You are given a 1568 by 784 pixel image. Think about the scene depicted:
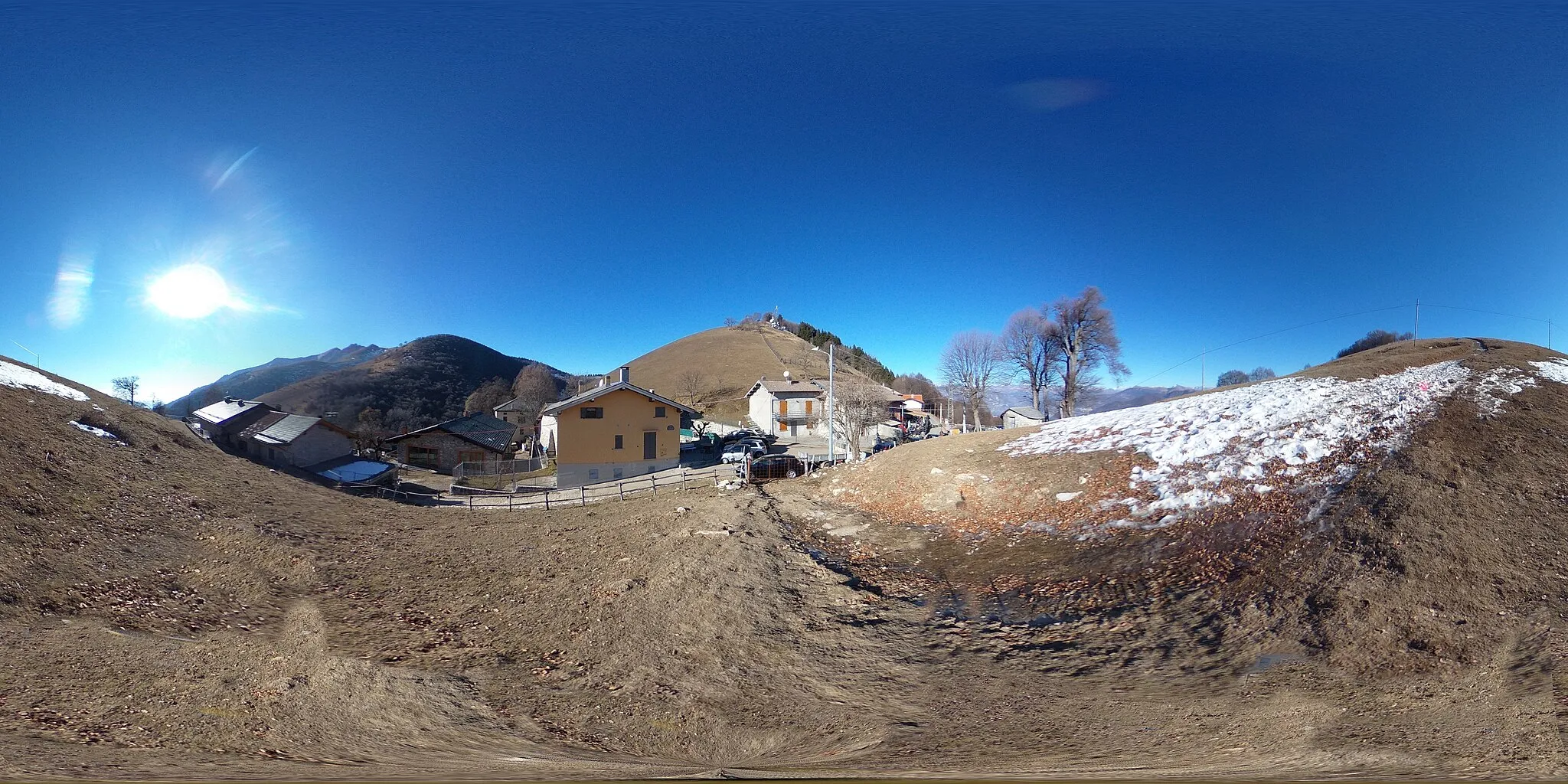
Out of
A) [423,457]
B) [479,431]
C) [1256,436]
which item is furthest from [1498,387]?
[479,431]

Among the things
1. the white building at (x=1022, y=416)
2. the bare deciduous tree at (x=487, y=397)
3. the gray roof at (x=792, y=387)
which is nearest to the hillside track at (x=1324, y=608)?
the white building at (x=1022, y=416)

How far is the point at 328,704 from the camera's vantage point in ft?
14.5

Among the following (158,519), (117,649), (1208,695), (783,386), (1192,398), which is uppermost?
(783,386)

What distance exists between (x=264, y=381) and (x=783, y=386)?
194 ft

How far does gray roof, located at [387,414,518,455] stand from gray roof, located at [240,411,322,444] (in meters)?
5.94

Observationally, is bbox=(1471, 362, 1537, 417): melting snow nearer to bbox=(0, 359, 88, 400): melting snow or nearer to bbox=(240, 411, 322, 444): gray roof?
bbox=(0, 359, 88, 400): melting snow

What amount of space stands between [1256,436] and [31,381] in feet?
102

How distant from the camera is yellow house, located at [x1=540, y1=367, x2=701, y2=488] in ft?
98.2

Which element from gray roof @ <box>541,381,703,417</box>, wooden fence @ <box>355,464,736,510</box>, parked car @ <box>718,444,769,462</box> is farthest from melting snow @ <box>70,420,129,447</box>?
parked car @ <box>718,444,769,462</box>

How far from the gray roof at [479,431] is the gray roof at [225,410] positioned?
7.41 metres

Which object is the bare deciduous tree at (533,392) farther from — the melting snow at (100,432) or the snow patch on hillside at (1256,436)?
the snow patch on hillside at (1256,436)

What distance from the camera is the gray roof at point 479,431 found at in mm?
37125

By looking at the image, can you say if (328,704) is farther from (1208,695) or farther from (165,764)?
(1208,695)

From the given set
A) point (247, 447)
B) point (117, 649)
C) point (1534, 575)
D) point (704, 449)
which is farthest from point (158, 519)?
point (704, 449)
